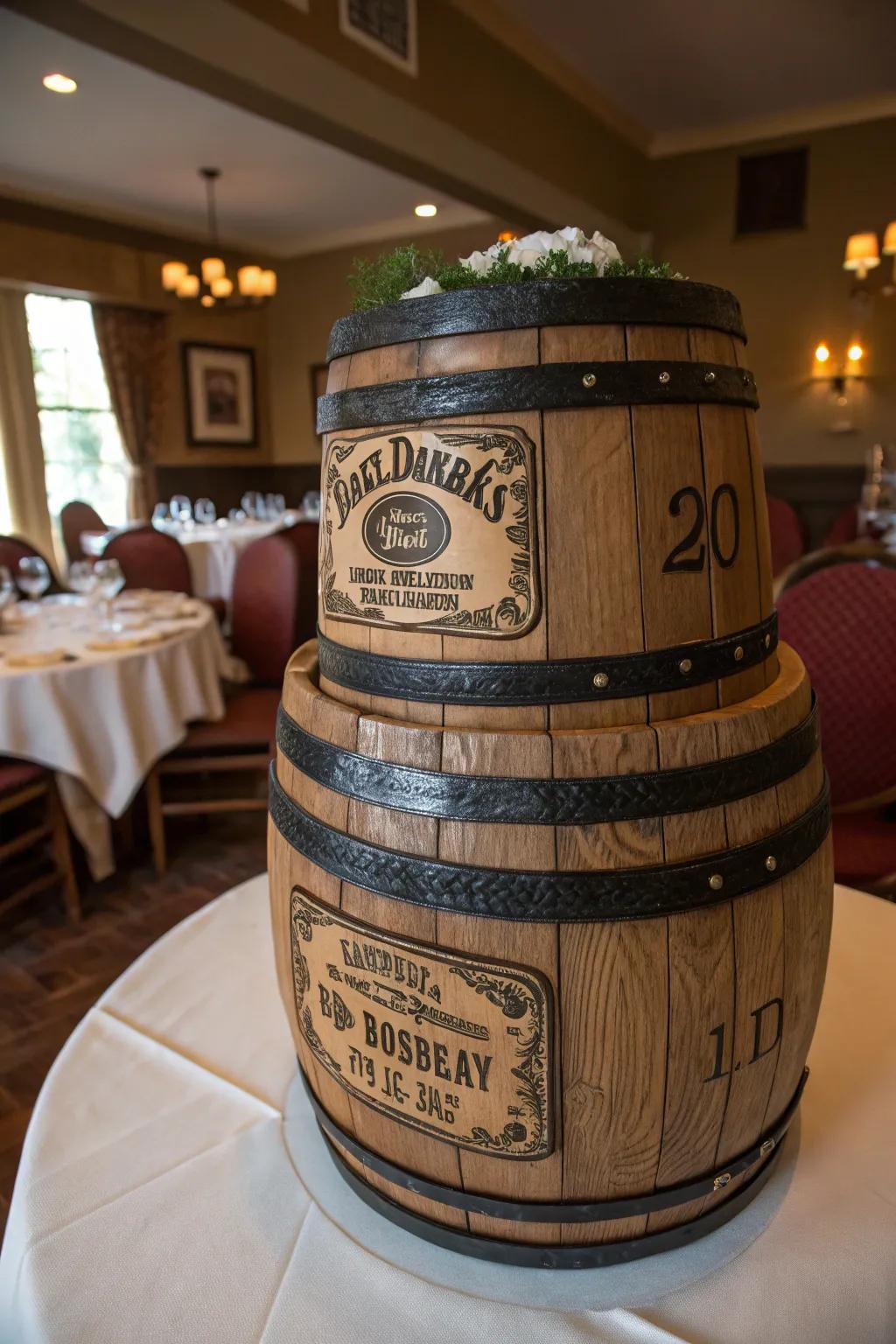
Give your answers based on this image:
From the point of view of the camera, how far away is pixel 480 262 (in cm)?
77

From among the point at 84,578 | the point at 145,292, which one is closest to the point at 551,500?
the point at 84,578

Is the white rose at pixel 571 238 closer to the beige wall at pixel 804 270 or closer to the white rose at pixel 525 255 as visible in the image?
the white rose at pixel 525 255

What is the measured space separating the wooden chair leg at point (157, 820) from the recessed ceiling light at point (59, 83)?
185 inches

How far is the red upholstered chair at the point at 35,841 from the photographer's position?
9.36ft

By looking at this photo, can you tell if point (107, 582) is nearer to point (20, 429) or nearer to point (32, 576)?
point (32, 576)

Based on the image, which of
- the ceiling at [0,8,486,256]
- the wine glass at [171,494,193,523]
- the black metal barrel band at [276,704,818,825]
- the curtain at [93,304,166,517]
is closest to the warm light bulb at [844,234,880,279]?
the ceiling at [0,8,486,256]

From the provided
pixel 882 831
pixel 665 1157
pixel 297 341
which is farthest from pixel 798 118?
pixel 665 1157

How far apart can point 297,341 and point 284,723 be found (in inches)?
416

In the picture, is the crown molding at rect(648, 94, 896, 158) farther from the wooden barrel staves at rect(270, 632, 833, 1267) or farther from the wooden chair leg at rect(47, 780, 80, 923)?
the wooden barrel staves at rect(270, 632, 833, 1267)

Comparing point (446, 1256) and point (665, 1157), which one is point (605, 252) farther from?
point (446, 1256)

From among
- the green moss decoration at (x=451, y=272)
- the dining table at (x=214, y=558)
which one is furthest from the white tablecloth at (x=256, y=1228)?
the dining table at (x=214, y=558)

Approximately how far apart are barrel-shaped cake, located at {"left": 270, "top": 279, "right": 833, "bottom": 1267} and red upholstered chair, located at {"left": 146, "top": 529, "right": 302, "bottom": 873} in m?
2.55

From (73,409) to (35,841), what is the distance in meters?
7.20

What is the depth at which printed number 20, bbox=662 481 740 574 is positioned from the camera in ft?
2.34
